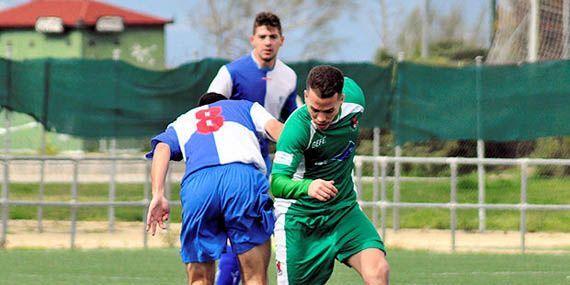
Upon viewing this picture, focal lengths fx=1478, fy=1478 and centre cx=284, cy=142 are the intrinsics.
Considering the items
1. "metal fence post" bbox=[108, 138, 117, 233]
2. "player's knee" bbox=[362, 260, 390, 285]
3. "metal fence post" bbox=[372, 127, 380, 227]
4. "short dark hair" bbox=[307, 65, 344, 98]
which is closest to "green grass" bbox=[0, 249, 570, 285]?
"metal fence post" bbox=[372, 127, 380, 227]

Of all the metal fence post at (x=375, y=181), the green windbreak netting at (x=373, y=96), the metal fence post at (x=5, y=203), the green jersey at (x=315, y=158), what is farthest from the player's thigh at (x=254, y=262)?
the green windbreak netting at (x=373, y=96)

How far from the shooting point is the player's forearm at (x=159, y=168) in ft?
29.9

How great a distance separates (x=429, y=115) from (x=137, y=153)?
13.8ft

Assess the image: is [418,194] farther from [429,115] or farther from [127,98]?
[127,98]

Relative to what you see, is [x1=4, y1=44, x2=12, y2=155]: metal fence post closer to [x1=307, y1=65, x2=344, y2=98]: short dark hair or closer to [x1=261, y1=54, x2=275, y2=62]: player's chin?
[x1=261, y1=54, x2=275, y2=62]: player's chin

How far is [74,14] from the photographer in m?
60.0

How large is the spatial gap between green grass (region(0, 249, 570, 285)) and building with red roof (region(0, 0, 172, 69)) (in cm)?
3781

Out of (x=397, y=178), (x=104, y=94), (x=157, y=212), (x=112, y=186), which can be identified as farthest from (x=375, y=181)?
(x=157, y=212)

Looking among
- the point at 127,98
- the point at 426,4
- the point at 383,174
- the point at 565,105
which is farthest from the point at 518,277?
the point at 426,4

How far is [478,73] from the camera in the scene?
2041 cm

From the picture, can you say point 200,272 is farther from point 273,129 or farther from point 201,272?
point 273,129

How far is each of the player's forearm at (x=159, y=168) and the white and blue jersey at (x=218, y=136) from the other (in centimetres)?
8

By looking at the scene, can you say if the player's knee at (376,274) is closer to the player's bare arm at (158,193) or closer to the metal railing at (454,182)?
the player's bare arm at (158,193)

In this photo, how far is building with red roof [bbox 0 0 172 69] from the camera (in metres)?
56.5
